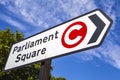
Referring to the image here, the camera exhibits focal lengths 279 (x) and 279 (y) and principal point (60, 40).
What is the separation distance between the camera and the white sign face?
398cm

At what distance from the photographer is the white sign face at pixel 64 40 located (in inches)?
157

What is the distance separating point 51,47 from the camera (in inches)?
180

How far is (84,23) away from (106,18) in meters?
0.47

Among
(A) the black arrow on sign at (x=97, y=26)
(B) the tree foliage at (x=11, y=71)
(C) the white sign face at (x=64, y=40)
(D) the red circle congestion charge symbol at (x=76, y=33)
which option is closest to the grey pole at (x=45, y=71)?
(C) the white sign face at (x=64, y=40)

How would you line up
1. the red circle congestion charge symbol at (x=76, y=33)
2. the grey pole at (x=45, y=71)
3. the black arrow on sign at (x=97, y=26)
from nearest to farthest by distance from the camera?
the black arrow on sign at (x=97, y=26) → the red circle congestion charge symbol at (x=76, y=33) → the grey pole at (x=45, y=71)

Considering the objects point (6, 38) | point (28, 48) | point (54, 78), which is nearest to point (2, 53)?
point (6, 38)

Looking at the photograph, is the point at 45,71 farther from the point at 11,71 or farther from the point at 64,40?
the point at 11,71

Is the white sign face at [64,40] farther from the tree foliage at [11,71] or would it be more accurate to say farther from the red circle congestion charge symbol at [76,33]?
the tree foliage at [11,71]

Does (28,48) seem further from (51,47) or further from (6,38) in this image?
(6,38)

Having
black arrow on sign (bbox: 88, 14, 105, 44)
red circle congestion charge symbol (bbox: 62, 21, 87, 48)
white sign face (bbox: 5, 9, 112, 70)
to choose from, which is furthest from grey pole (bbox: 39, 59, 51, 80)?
black arrow on sign (bbox: 88, 14, 105, 44)

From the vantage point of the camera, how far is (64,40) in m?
4.46

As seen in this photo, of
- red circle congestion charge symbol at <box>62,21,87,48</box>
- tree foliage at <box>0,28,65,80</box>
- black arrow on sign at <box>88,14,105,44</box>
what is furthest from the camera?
tree foliage at <box>0,28,65,80</box>

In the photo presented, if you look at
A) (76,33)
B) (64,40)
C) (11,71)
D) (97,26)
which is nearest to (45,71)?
(64,40)

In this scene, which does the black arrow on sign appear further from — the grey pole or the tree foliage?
the tree foliage
